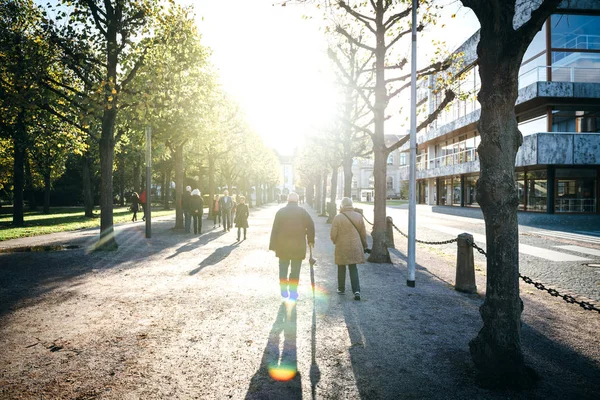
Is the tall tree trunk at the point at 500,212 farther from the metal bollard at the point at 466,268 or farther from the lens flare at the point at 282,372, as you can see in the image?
the metal bollard at the point at 466,268

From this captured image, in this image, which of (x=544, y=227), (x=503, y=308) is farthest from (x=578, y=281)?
(x=544, y=227)

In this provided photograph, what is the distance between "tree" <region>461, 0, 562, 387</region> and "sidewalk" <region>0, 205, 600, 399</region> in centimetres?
38

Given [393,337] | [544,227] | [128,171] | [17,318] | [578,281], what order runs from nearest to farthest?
[393,337] < [17,318] < [578,281] < [544,227] < [128,171]

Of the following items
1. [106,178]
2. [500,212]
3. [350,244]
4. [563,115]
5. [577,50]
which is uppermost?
[577,50]

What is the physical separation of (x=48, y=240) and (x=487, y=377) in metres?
14.8

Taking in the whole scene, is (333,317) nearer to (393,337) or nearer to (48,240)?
(393,337)

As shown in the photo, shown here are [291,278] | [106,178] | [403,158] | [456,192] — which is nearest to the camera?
[291,278]

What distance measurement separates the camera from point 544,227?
63.8 feet

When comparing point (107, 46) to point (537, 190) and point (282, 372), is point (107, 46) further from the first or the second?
point (537, 190)

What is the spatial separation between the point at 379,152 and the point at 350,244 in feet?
14.3

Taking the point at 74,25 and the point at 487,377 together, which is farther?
the point at 74,25

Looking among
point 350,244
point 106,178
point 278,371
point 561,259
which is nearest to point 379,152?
point 350,244

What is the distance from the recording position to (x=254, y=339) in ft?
14.8

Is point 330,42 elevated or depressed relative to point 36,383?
elevated
